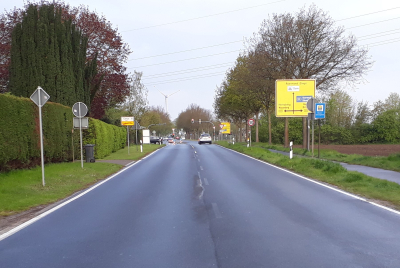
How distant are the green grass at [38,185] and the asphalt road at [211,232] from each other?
1031mm

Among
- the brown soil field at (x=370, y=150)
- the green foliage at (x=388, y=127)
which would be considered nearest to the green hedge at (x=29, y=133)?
the brown soil field at (x=370, y=150)

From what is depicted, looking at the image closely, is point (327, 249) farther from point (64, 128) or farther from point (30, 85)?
point (30, 85)

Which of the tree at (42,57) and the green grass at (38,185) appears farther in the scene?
the tree at (42,57)

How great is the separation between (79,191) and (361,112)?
5415 cm

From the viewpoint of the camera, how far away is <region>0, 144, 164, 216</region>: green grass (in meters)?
9.18

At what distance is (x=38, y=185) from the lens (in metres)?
11.7

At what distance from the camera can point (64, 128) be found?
1922cm

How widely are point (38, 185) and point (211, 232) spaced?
7.59 metres

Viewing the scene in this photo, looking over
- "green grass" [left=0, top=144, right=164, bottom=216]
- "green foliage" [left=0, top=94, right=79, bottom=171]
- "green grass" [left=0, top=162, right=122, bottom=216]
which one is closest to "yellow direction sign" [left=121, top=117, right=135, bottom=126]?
"green foliage" [left=0, top=94, right=79, bottom=171]

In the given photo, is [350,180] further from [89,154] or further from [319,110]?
[89,154]

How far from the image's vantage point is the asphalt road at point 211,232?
503cm

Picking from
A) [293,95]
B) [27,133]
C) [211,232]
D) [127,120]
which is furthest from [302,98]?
[211,232]

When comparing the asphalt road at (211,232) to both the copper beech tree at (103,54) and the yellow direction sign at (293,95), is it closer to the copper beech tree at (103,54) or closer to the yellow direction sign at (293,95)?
the yellow direction sign at (293,95)

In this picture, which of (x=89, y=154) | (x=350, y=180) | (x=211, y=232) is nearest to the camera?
(x=211, y=232)
